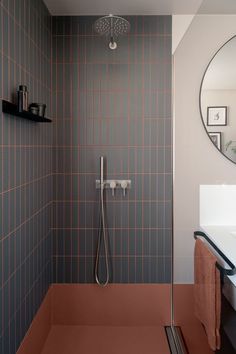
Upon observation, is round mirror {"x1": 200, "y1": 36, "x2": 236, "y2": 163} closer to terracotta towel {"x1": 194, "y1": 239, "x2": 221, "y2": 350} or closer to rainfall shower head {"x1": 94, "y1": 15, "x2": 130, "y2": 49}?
terracotta towel {"x1": 194, "y1": 239, "x2": 221, "y2": 350}

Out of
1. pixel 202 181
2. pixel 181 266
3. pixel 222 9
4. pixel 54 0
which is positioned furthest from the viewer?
pixel 54 0

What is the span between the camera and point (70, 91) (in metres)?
2.45

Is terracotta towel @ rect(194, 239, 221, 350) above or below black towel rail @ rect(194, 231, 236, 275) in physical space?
below

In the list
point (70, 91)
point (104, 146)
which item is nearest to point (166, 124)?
point (104, 146)

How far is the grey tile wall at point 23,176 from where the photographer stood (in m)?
1.55

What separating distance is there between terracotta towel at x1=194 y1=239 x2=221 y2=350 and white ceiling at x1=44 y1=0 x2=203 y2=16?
5.31 feet

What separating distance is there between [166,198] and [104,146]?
621 mm

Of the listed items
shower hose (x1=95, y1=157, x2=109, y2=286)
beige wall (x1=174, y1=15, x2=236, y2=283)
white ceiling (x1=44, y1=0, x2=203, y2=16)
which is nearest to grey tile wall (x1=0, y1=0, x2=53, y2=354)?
white ceiling (x1=44, y1=0, x2=203, y2=16)

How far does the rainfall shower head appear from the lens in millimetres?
2012

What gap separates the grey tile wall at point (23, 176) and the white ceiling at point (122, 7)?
0.13 metres

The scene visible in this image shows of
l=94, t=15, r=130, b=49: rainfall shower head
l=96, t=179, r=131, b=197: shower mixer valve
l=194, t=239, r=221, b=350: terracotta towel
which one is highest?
l=94, t=15, r=130, b=49: rainfall shower head

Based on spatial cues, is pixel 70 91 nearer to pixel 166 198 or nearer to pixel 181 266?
pixel 166 198

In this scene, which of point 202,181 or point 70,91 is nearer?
point 202,181

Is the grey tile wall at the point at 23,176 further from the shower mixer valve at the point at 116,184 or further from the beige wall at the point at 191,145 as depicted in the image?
the beige wall at the point at 191,145
